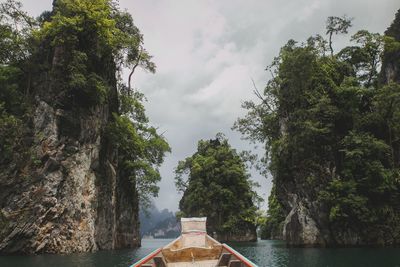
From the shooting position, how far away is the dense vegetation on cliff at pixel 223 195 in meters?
64.0

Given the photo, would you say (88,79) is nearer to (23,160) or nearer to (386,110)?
(23,160)

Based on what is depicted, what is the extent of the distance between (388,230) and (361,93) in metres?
13.6

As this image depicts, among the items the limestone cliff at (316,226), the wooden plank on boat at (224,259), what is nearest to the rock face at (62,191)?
the limestone cliff at (316,226)

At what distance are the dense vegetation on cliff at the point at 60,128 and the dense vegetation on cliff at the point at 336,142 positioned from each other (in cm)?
1703

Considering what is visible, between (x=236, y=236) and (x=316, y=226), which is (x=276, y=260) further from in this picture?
(x=236, y=236)

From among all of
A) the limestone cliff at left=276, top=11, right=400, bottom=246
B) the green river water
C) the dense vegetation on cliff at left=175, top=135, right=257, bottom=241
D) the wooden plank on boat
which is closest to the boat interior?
the wooden plank on boat

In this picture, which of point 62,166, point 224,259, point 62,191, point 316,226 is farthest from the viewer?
point 316,226

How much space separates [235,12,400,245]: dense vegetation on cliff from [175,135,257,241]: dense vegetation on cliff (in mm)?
19656

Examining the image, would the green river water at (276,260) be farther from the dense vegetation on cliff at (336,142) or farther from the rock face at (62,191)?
the dense vegetation on cliff at (336,142)

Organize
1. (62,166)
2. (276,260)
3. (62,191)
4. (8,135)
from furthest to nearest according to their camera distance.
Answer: (62,166), (62,191), (8,135), (276,260)

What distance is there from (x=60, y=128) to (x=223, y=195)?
3824cm

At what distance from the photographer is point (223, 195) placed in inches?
2530

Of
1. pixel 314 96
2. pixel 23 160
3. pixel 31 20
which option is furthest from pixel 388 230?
pixel 31 20

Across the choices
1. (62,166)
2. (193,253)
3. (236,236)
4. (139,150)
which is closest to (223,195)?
(236,236)
